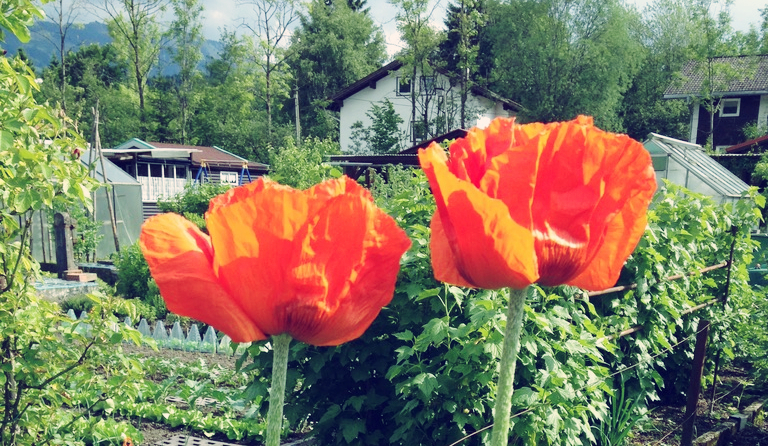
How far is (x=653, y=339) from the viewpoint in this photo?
4711 mm

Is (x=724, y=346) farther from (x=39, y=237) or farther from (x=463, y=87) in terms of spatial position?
(x=463, y=87)

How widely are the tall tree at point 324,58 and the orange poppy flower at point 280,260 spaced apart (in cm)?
4926

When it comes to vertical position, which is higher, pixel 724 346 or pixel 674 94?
pixel 674 94

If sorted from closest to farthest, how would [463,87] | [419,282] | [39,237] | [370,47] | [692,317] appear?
[419,282]
[692,317]
[39,237]
[463,87]
[370,47]

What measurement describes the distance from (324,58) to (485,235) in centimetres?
5224

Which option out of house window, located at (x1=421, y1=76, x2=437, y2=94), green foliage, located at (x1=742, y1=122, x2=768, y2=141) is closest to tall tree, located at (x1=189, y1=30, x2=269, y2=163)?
house window, located at (x1=421, y1=76, x2=437, y2=94)

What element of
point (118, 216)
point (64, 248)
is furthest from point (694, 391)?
point (118, 216)

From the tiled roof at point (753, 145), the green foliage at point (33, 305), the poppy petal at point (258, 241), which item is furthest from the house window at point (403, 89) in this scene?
the poppy petal at point (258, 241)

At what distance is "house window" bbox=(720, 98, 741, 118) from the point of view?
129 ft

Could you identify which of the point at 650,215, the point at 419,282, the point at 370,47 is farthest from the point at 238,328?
the point at 370,47

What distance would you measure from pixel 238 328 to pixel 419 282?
8.50 ft

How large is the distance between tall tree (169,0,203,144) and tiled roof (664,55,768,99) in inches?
1243

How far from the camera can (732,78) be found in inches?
1411

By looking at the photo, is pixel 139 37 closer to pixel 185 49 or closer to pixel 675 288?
pixel 185 49
